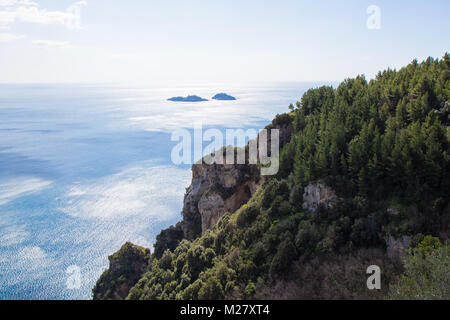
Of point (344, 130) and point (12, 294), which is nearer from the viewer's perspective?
point (344, 130)

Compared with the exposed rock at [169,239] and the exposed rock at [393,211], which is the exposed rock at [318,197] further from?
the exposed rock at [169,239]

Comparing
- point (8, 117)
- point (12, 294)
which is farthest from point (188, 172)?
point (8, 117)

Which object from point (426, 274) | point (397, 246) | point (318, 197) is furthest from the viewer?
point (318, 197)

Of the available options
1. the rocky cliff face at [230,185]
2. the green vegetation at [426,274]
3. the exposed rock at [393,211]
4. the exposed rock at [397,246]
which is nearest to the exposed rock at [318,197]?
the exposed rock at [393,211]

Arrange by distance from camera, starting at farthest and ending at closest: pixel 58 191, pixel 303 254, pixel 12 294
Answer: pixel 58 191, pixel 12 294, pixel 303 254

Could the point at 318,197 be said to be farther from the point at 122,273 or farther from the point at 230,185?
the point at 122,273

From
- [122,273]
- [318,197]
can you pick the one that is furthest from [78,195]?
[318,197]

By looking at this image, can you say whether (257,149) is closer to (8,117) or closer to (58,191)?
(58,191)

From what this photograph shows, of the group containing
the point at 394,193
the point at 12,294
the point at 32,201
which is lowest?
the point at 12,294
